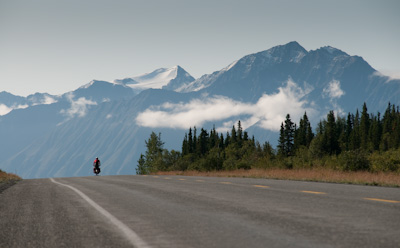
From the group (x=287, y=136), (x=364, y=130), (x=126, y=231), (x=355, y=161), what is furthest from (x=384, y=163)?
(x=364, y=130)

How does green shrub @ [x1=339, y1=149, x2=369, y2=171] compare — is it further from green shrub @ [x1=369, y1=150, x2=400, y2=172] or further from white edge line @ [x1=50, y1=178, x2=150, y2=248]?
white edge line @ [x1=50, y1=178, x2=150, y2=248]

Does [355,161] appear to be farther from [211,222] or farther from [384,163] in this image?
[211,222]

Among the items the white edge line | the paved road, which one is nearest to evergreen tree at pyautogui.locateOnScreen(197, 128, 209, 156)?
the paved road

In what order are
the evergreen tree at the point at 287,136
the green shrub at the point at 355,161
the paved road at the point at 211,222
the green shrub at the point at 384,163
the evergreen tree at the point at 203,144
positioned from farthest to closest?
the evergreen tree at the point at 203,144
the evergreen tree at the point at 287,136
the green shrub at the point at 355,161
the green shrub at the point at 384,163
the paved road at the point at 211,222

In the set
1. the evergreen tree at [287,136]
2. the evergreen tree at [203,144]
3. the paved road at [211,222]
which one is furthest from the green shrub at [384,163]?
the evergreen tree at [203,144]

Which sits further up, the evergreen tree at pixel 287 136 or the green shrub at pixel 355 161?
the evergreen tree at pixel 287 136

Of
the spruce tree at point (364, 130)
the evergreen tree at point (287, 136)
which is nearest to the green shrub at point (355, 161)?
the evergreen tree at point (287, 136)

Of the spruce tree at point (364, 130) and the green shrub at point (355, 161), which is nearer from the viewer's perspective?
the green shrub at point (355, 161)

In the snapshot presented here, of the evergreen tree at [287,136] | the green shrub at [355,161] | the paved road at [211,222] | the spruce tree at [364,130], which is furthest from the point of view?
the spruce tree at [364,130]

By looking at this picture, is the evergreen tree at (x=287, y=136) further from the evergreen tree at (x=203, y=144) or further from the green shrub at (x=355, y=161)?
the green shrub at (x=355, y=161)

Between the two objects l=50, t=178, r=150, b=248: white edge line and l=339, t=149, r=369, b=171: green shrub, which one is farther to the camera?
Result: l=339, t=149, r=369, b=171: green shrub

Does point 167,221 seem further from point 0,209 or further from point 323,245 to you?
point 0,209

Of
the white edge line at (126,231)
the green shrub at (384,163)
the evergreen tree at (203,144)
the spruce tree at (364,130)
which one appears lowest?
the white edge line at (126,231)

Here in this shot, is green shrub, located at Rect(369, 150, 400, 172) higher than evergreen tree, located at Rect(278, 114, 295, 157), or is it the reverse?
evergreen tree, located at Rect(278, 114, 295, 157)
